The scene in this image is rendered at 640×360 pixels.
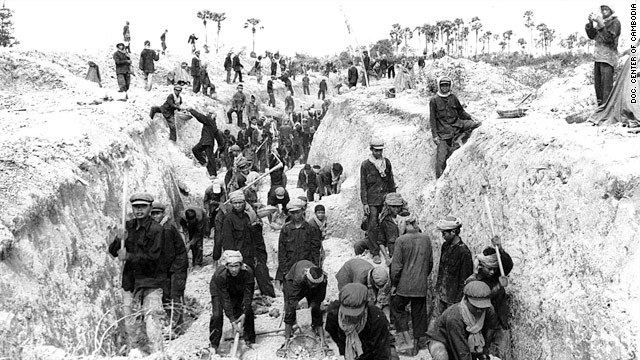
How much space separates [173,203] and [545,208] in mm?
7315

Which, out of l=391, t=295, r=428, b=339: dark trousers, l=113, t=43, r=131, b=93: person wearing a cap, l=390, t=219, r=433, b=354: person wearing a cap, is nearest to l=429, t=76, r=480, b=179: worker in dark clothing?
l=390, t=219, r=433, b=354: person wearing a cap

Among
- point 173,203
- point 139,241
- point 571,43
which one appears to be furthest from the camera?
point 571,43

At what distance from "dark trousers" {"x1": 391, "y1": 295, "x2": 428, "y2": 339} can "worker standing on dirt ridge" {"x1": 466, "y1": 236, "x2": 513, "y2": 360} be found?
109 centimetres

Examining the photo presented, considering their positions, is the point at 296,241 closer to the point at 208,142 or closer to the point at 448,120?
the point at 448,120

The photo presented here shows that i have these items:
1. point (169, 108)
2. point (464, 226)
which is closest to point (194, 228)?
point (464, 226)

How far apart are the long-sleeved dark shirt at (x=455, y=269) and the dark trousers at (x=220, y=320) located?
236cm

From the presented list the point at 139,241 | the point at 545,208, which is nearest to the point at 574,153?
the point at 545,208

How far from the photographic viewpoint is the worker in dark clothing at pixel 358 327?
481 cm

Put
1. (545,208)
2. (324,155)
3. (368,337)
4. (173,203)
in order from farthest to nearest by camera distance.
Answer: (324,155) < (173,203) < (545,208) < (368,337)

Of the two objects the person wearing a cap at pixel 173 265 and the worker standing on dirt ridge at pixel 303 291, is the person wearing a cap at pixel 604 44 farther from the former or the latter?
the person wearing a cap at pixel 173 265

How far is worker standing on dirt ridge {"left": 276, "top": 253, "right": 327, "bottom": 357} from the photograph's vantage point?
652 cm

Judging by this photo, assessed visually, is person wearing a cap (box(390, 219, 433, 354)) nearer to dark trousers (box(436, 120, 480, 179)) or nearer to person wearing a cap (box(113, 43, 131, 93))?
dark trousers (box(436, 120, 480, 179))

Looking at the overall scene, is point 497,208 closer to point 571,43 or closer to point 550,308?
point 550,308

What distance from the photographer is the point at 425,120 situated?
11.5 metres
